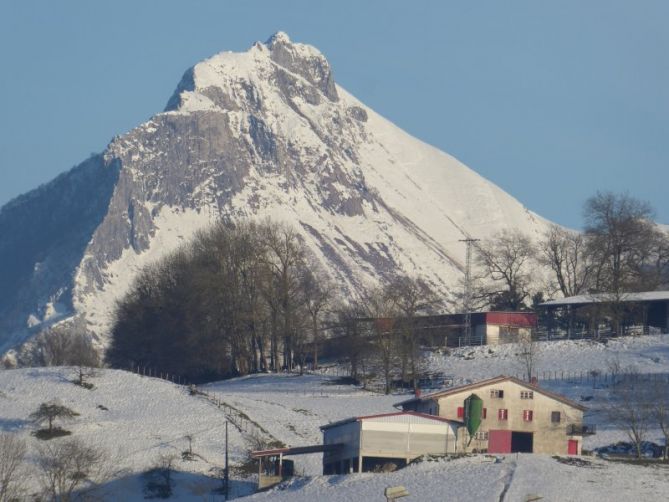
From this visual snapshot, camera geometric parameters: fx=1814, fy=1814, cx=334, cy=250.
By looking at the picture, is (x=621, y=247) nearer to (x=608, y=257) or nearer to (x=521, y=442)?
(x=608, y=257)

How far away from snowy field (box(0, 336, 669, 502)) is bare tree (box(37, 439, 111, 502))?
85 centimetres

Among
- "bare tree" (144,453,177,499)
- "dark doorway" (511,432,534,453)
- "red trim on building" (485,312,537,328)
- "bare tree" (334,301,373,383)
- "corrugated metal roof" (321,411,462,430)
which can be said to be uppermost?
"red trim on building" (485,312,537,328)

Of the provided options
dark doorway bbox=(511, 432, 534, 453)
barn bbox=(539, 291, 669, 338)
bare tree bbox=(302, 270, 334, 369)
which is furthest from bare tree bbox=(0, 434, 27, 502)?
barn bbox=(539, 291, 669, 338)

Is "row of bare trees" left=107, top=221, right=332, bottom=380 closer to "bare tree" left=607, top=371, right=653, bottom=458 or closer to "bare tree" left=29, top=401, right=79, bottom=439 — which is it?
"bare tree" left=607, top=371, right=653, bottom=458

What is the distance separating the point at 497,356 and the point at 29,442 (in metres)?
38.8

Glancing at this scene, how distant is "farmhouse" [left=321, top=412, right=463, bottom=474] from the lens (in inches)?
3159

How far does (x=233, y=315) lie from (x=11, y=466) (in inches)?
1848

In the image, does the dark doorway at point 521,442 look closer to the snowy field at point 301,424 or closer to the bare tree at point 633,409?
the snowy field at point 301,424

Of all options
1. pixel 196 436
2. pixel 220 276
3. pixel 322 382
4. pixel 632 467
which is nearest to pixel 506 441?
pixel 632 467

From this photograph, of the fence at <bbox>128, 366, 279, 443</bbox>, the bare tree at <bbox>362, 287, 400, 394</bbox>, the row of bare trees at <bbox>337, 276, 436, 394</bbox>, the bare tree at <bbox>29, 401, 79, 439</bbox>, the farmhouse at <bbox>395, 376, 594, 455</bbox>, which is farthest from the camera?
the row of bare trees at <bbox>337, 276, 436, 394</bbox>

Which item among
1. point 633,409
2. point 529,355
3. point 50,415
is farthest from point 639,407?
point 50,415

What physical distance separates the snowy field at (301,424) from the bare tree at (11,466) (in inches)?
39.0

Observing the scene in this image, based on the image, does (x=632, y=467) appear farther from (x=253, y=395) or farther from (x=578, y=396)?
(x=253, y=395)

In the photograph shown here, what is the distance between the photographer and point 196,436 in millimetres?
91812
